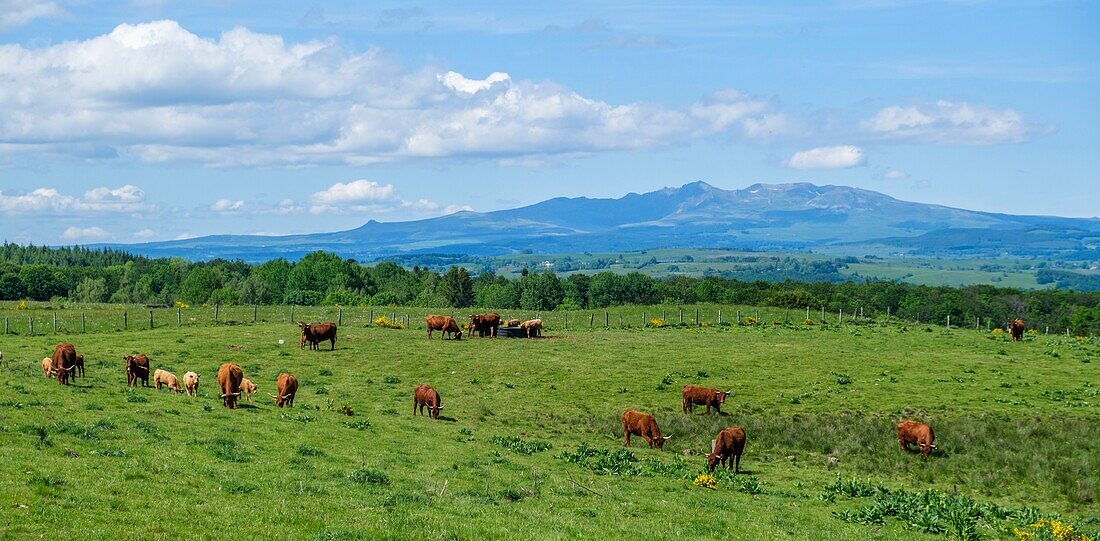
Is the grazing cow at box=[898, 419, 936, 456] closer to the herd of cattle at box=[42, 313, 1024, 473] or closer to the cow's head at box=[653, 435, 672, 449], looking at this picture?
the herd of cattle at box=[42, 313, 1024, 473]

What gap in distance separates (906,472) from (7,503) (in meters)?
25.0

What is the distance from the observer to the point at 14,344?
50.8 m

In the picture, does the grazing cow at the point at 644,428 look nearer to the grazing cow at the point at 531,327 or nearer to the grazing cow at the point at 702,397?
the grazing cow at the point at 702,397

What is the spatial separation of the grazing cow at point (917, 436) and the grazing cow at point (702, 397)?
7.89 m

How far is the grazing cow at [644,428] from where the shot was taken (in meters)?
30.7

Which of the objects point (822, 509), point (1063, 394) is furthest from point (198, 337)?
point (1063, 394)

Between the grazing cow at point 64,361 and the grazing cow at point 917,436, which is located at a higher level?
the grazing cow at point 64,361

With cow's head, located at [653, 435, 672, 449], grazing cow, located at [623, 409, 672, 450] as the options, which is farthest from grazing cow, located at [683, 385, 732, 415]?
cow's head, located at [653, 435, 672, 449]

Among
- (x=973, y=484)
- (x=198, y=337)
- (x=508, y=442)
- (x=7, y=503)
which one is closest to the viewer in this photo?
(x=7, y=503)

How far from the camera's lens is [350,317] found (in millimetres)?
75125

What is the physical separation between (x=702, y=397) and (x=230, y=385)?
62.7 feet

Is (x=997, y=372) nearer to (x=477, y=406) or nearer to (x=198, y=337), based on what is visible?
(x=477, y=406)

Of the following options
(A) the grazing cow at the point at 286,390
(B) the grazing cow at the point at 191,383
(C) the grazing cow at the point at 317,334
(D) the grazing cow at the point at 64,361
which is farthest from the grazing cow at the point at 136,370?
(C) the grazing cow at the point at 317,334

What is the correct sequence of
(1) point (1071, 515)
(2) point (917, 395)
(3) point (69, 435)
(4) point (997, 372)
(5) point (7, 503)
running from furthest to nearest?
(4) point (997, 372) → (2) point (917, 395) → (1) point (1071, 515) → (3) point (69, 435) → (5) point (7, 503)
